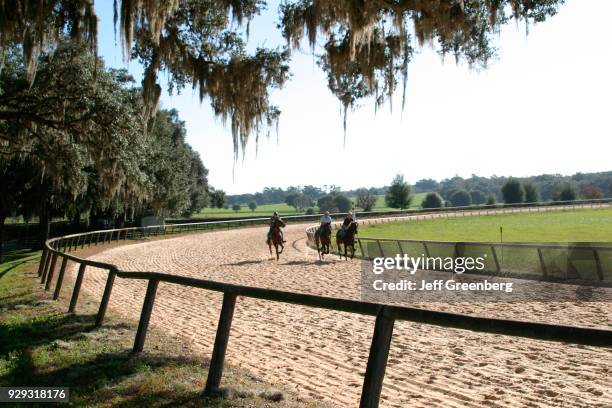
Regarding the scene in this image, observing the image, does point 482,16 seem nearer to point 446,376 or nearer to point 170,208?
point 446,376

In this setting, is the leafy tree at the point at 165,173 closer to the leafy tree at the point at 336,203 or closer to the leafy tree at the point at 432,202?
the leafy tree at the point at 336,203

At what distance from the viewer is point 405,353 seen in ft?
24.3

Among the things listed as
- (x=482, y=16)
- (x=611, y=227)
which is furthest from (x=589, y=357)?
(x=611, y=227)

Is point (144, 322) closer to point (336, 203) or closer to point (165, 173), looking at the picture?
point (165, 173)

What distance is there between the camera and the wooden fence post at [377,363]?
150 inches

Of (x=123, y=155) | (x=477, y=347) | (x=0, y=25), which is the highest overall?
(x=0, y=25)

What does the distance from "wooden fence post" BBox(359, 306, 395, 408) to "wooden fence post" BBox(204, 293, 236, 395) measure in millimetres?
1693

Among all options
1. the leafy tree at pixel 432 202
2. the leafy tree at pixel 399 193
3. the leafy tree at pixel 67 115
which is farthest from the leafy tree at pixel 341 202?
the leafy tree at pixel 67 115

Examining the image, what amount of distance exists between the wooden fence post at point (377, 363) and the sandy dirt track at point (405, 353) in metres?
1.34

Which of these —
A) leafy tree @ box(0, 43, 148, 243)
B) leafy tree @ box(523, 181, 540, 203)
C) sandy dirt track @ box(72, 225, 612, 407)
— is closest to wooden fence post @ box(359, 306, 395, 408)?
sandy dirt track @ box(72, 225, 612, 407)

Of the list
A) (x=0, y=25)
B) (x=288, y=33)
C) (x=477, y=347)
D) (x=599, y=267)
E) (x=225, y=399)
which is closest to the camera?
(x=225, y=399)

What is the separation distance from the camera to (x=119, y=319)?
8898 millimetres

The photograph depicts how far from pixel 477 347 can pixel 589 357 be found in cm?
148

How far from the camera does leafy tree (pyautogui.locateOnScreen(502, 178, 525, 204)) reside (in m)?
136
